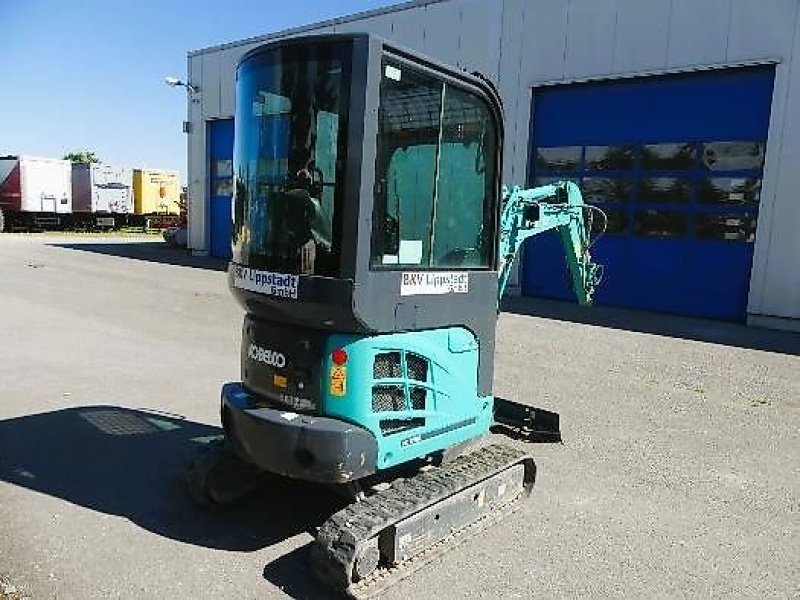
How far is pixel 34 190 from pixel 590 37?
2861 centimetres

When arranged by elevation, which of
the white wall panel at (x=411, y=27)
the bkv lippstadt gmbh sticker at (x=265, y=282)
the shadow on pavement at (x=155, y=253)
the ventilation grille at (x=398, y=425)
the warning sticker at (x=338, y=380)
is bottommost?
the shadow on pavement at (x=155, y=253)

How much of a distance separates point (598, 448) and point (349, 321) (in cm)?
321

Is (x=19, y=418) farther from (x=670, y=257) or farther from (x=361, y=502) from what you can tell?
(x=670, y=257)

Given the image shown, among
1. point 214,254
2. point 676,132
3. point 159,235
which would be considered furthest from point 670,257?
point 159,235

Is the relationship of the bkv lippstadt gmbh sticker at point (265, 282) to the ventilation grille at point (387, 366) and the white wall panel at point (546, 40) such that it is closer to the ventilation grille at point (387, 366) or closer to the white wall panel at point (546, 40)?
the ventilation grille at point (387, 366)

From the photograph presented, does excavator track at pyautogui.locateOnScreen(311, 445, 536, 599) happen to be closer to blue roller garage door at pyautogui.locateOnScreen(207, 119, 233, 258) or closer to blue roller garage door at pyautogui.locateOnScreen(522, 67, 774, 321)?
blue roller garage door at pyautogui.locateOnScreen(522, 67, 774, 321)

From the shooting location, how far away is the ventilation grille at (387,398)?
368 cm

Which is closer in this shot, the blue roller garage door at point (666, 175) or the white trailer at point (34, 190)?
the blue roller garage door at point (666, 175)

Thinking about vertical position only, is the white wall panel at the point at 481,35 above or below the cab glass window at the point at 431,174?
above

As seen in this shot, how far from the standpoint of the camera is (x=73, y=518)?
414 cm

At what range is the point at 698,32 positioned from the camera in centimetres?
1257

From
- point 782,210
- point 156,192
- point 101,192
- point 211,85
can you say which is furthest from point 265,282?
point 156,192

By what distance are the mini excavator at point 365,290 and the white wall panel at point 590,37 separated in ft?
35.9

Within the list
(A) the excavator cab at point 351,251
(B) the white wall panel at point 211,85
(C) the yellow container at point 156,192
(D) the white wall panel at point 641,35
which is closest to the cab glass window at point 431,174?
(A) the excavator cab at point 351,251
